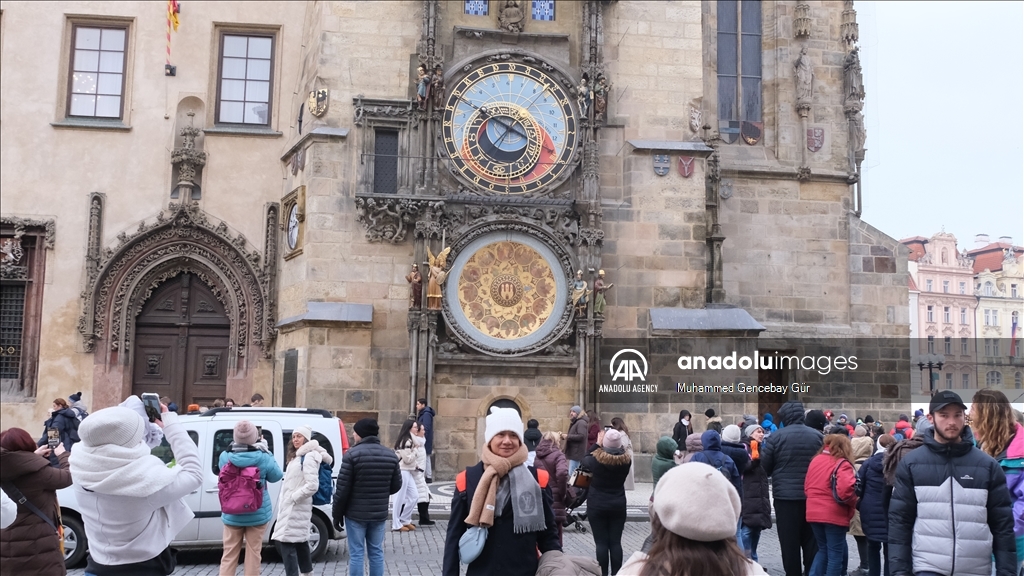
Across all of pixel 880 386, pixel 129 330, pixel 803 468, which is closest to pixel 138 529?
pixel 803 468

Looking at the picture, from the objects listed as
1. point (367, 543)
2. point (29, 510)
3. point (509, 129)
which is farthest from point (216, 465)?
point (509, 129)

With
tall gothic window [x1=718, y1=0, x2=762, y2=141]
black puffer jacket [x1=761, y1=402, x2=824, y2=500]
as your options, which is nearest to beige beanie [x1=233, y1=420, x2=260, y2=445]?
black puffer jacket [x1=761, y1=402, x2=824, y2=500]

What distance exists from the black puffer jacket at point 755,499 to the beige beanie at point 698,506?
7.01m

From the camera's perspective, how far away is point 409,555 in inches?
442

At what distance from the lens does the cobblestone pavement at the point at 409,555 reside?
10250 millimetres

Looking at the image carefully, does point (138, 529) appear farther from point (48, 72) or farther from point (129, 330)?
point (48, 72)

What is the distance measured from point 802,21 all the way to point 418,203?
385 inches

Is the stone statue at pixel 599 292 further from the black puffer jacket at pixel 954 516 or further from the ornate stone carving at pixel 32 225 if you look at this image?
the black puffer jacket at pixel 954 516

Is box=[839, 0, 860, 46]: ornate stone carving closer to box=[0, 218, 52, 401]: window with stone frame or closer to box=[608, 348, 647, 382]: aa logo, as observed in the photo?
box=[608, 348, 647, 382]: aa logo

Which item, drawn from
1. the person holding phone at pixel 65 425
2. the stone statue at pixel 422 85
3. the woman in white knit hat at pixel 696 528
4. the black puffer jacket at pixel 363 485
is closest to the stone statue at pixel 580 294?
the stone statue at pixel 422 85

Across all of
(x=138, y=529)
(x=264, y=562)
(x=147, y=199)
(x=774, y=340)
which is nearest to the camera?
(x=138, y=529)

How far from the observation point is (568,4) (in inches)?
775

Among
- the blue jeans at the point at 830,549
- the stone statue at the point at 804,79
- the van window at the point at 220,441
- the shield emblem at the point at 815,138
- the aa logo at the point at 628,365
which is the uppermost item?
the stone statue at the point at 804,79

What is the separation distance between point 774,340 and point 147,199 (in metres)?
12.8
